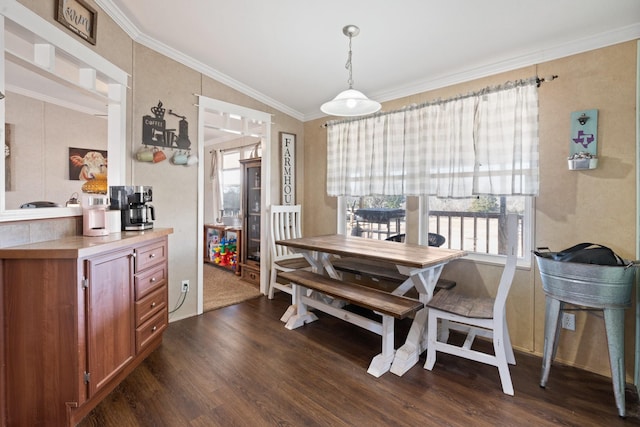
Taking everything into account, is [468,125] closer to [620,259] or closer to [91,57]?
[620,259]

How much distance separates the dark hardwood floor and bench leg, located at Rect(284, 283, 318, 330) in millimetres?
279

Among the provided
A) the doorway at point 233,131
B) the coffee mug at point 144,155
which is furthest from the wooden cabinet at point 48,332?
the doorway at point 233,131

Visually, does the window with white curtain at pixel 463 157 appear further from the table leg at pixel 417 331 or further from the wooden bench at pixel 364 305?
the wooden bench at pixel 364 305

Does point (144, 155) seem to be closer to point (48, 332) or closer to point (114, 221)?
point (114, 221)

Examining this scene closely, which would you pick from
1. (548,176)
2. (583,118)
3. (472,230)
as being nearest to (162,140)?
(472,230)

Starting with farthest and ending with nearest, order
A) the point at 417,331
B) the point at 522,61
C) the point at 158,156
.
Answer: the point at 158,156 → the point at 522,61 → the point at 417,331

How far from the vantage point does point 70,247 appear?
155cm

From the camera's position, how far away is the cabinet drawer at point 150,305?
6.82 ft

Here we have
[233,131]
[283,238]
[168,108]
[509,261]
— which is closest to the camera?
[509,261]

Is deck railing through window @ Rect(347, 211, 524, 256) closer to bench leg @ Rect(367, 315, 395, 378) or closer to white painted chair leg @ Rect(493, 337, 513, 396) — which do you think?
white painted chair leg @ Rect(493, 337, 513, 396)

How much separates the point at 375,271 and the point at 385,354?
2.92 ft

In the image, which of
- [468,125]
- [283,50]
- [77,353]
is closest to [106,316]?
[77,353]

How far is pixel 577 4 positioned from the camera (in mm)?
1842

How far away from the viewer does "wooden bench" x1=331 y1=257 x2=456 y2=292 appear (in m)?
2.65
